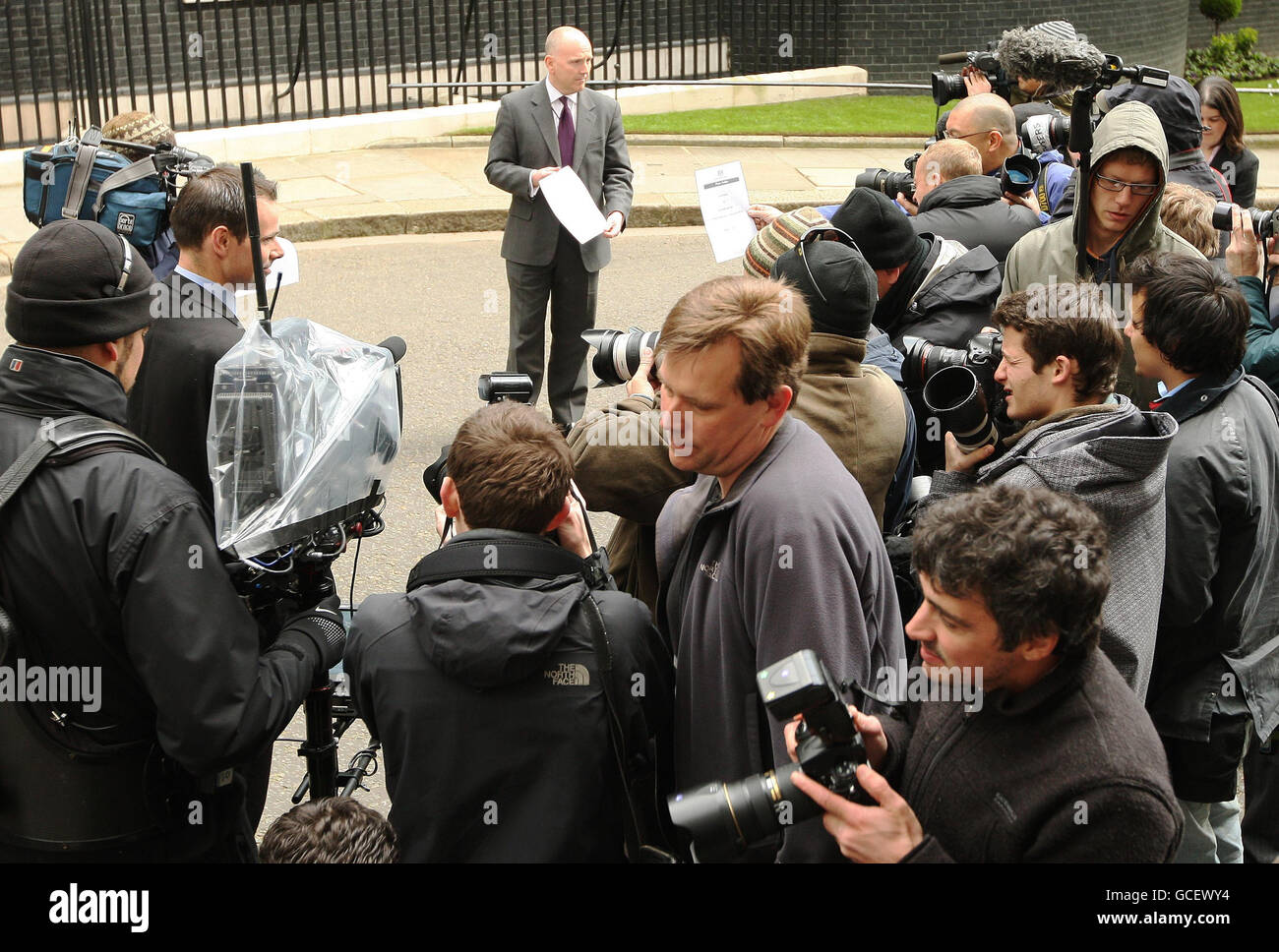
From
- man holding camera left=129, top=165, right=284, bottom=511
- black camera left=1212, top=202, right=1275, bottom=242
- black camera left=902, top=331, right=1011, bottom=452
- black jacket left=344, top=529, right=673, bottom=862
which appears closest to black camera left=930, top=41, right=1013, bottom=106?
black camera left=1212, top=202, right=1275, bottom=242

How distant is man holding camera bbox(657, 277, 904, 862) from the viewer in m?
2.62

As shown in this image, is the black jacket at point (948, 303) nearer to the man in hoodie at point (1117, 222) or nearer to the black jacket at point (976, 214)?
the man in hoodie at point (1117, 222)

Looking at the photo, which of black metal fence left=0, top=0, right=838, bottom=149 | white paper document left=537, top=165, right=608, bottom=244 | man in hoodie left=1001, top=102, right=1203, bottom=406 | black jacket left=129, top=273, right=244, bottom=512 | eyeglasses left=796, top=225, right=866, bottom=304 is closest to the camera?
eyeglasses left=796, top=225, right=866, bottom=304

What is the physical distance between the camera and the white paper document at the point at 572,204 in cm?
727

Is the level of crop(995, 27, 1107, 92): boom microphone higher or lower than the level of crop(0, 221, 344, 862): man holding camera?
higher

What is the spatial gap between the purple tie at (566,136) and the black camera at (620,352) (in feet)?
13.9

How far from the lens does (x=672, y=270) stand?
1099 centimetres

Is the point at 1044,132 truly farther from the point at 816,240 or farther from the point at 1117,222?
the point at 816,240

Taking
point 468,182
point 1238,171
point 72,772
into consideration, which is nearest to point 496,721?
point 72,772

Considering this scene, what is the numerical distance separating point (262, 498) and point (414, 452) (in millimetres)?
4579

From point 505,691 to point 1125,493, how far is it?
4.78ft

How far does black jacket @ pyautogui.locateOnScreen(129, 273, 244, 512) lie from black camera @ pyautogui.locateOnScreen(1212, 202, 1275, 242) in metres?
3.39

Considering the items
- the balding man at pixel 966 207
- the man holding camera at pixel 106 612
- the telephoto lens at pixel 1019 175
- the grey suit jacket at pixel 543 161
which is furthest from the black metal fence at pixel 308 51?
the man holding camera at pixel 106 612

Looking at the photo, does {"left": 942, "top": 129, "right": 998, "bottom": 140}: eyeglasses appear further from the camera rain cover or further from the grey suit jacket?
the camera rain cover
